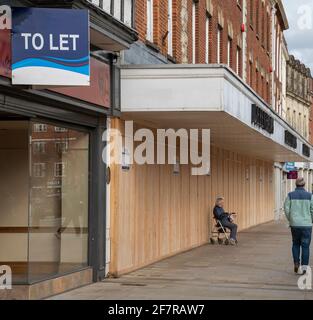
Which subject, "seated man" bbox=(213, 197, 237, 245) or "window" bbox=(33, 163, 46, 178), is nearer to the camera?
"window" bbox=(33, 163, 46, 178)

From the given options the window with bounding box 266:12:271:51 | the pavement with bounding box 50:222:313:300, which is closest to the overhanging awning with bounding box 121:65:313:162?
the pavement with bounding box 50:222:313:300

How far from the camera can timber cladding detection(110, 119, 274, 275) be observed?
A: 13.5 meters

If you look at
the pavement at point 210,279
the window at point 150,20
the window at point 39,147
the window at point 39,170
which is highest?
the window at point 150,20

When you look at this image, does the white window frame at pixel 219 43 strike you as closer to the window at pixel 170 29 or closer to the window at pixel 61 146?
the window at pixel 170 29

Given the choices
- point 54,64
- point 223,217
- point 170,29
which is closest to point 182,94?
point 54,64

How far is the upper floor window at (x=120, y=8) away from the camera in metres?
11.8

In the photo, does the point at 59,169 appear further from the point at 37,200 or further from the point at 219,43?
the point at 219,43

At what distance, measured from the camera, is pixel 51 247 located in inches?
452

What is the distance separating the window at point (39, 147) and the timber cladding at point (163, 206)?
2234 mm

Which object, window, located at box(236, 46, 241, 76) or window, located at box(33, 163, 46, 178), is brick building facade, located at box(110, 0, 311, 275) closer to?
window, located at box(236, 46, 241, 76)

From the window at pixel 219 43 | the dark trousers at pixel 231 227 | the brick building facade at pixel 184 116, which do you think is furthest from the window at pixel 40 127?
the window at pixel 219 43
